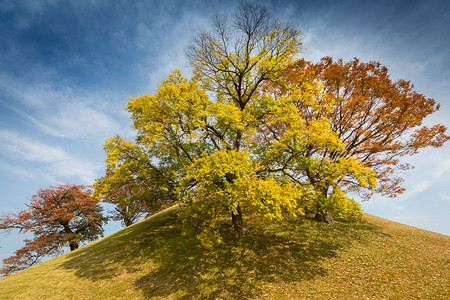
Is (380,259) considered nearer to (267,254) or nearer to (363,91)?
(267,254)

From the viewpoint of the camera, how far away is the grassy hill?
8.08 meters

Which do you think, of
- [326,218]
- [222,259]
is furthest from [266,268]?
[326,218]

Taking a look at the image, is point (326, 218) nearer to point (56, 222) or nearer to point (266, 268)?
point (266, 268)

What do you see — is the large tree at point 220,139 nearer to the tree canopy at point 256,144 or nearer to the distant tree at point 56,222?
the tree canopy at point 256,144

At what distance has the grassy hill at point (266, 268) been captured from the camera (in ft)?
26.5

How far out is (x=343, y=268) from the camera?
30.2ft

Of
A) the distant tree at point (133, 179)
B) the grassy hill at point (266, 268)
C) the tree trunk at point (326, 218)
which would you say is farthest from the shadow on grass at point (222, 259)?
the distant tree at point (133, 179)

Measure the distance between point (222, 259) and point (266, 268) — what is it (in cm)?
263

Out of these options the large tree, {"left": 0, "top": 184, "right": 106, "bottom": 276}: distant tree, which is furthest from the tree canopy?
{"left": 0, "top": 184, "right": 106, "bottom": 276}: distant tree

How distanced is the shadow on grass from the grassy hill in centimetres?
5

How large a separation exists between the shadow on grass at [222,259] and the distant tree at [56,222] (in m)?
7.29

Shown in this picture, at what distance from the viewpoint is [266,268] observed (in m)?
9.63

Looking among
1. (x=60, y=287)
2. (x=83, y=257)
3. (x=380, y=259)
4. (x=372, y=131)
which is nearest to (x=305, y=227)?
(x=380, y=259)

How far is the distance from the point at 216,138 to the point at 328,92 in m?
10.3
